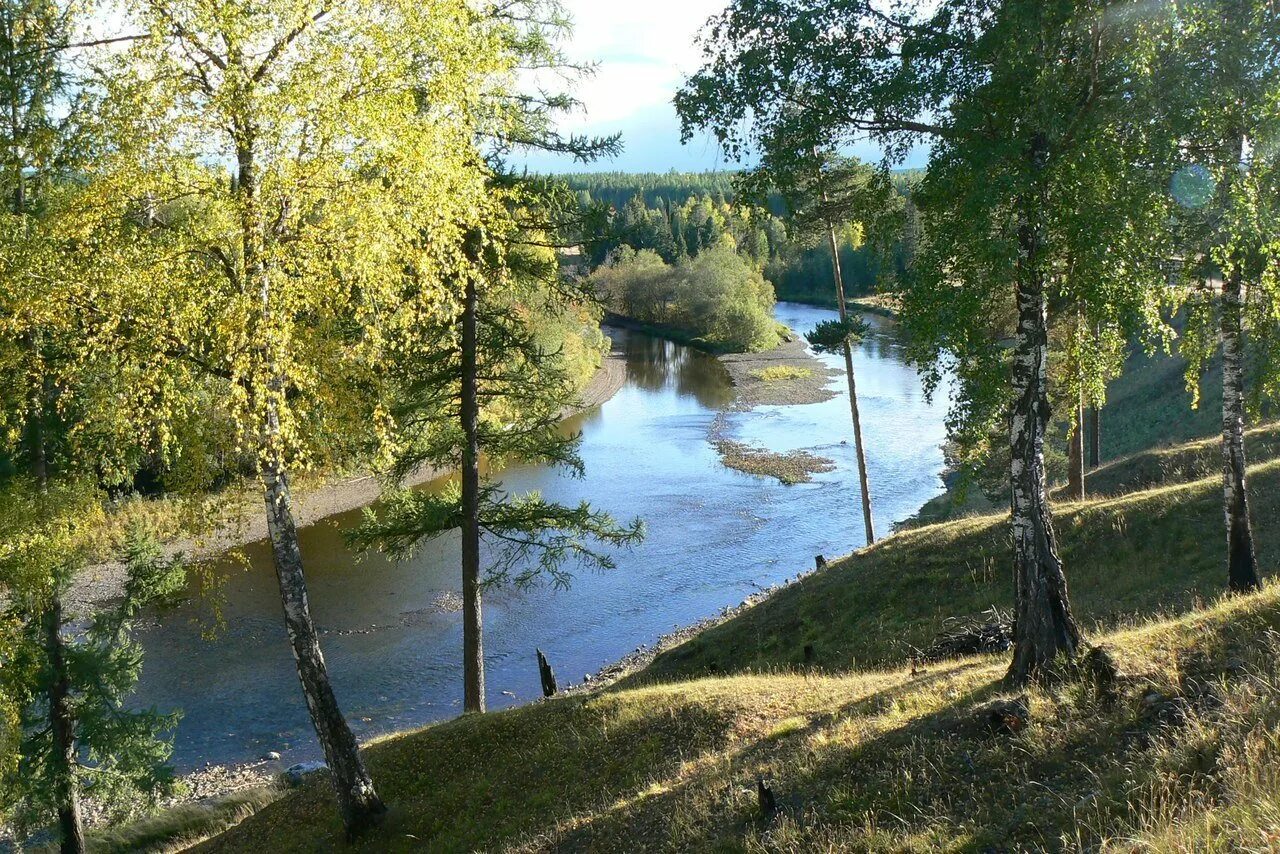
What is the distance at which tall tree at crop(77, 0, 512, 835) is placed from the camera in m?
8.11

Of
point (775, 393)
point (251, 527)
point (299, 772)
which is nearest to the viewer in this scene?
point (299, 772)

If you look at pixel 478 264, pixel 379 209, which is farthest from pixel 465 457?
pixel 379 209

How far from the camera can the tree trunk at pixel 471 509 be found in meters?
14.7

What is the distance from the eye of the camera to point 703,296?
82062mm

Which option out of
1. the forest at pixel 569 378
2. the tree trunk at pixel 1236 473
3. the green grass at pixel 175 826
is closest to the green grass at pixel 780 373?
the forest at pixel 569 378

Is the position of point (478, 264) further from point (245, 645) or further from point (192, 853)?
point (245, 645)

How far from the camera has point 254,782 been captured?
1903 cm

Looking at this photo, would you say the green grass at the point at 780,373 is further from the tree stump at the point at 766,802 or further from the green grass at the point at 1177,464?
the tree stump at the point at 766,802

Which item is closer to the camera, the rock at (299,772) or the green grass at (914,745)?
the green grass at (914,745)

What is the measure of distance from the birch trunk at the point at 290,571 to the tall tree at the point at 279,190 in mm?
28

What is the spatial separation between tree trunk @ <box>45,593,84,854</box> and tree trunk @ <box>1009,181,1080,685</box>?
14.0 meters

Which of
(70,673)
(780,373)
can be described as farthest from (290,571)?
(780,373)

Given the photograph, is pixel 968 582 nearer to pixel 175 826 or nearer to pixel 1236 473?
pixel 1236 473

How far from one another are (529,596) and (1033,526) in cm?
2217
